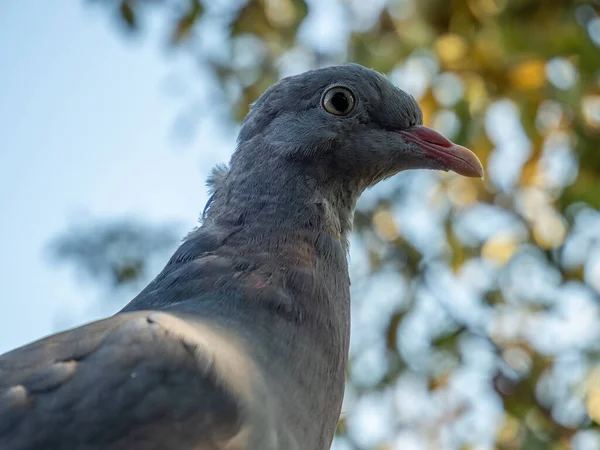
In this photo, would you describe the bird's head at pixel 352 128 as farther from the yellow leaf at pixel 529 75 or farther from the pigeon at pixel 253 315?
the yellow leaf at pixel 529 75

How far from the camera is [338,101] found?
10.5ft

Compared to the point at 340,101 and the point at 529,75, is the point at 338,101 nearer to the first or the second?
the point at 340,101

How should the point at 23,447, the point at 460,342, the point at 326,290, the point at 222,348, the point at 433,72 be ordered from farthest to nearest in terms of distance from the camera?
the point at 460,342
the point at 433,72
the point at 326,290
the point at 222,348
the point at 23,447

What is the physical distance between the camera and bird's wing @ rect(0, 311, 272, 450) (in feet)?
7.07

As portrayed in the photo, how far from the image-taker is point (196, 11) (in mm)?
5238

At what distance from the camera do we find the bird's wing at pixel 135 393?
7.07ft

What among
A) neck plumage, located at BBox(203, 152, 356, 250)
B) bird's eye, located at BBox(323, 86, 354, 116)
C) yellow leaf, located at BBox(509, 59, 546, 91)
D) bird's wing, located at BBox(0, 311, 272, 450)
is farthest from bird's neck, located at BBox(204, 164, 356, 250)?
yellow leaf, located at BBox(509, 59, 546, 91)

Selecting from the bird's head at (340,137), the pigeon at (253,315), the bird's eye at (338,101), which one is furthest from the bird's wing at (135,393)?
the bird's eye at (338,101)

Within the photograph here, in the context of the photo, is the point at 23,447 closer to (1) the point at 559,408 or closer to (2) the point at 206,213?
(2) the point at 206,213

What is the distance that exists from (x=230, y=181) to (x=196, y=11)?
245cm

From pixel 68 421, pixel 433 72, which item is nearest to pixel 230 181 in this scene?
pixel 68 421

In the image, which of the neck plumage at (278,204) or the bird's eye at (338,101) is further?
the bird's eye at (338,101)

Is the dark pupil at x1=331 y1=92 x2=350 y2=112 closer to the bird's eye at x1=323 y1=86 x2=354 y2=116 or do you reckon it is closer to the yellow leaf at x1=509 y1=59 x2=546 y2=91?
the bird's eye at x1=323 y1=86 x2=354 y2=116

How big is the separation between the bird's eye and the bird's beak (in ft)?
0.75
